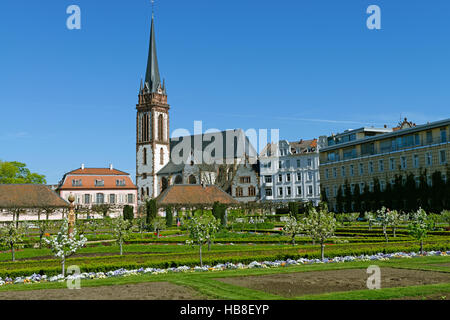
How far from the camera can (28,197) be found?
A: 6400cm

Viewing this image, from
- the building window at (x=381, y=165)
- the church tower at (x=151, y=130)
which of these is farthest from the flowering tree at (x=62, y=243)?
the church tower at (x=151, y=130)

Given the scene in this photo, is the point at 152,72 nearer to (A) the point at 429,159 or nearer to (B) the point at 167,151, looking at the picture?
(B) the point at 167,151

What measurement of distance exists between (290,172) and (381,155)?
27080 mm

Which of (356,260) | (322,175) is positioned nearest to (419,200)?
(322,175)

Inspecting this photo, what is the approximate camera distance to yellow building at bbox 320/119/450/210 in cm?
5712

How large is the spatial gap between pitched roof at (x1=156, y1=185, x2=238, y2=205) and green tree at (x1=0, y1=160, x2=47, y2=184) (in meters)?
38.0

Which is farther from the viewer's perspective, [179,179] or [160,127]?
[160,127]

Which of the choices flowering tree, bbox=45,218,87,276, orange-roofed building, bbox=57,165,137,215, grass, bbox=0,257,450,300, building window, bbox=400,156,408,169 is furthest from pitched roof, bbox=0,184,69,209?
grass, bbox=0,257,450,300

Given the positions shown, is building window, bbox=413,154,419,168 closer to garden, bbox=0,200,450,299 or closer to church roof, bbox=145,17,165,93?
garden, bbox=0,200,450,299

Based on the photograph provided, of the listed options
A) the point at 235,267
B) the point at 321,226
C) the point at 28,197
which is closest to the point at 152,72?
the point at 28,197

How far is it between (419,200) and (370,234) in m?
26.0

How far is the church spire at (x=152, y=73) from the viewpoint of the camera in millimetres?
111688

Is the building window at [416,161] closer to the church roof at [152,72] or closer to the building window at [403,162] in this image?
the building window at [403,162]

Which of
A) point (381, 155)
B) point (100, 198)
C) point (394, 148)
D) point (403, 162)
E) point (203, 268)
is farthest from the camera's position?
point (100, 198)
